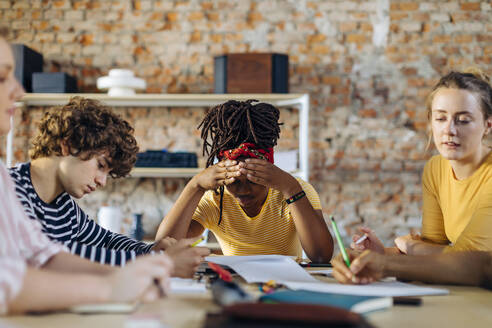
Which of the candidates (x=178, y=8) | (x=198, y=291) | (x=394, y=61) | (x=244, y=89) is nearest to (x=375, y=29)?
(x=394, y=61)

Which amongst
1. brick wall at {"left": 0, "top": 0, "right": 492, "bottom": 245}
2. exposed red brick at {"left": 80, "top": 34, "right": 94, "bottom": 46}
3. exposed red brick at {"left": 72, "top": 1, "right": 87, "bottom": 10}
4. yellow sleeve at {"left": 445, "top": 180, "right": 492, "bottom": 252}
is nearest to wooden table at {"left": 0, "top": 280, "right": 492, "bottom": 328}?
yellow sleeve at {"left": 445, "top": 180, "right": 492, "bottom": 252}

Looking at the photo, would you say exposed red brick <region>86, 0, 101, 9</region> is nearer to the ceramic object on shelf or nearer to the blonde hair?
the ceramic object on shelf

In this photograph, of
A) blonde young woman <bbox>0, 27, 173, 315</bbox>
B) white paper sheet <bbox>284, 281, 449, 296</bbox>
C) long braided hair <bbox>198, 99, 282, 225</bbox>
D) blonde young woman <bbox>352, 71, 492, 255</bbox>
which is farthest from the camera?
long braided hair <bbox>198, 99, 282, 225</bbox>

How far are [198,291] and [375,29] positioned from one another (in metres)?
2.96

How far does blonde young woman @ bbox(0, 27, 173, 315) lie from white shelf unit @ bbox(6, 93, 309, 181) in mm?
2200

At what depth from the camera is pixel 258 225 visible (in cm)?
195

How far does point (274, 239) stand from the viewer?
1947mm

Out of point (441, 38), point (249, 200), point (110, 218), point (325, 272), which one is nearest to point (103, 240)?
point (249, 200)

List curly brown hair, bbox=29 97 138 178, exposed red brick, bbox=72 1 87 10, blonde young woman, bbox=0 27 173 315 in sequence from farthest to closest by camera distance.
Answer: exposed red brick, bbox=72 1 87 10, curly brown hair, bbox=29 97 138 178, blonde young woman, bbox=0 27 173 315

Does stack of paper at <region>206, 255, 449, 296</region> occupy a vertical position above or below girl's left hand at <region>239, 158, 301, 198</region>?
below

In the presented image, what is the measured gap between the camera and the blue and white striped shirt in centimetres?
118

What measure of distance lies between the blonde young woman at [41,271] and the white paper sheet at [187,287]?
0.38 feet

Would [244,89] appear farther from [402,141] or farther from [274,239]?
[274,239]

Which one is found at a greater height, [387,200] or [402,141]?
[402,141]
